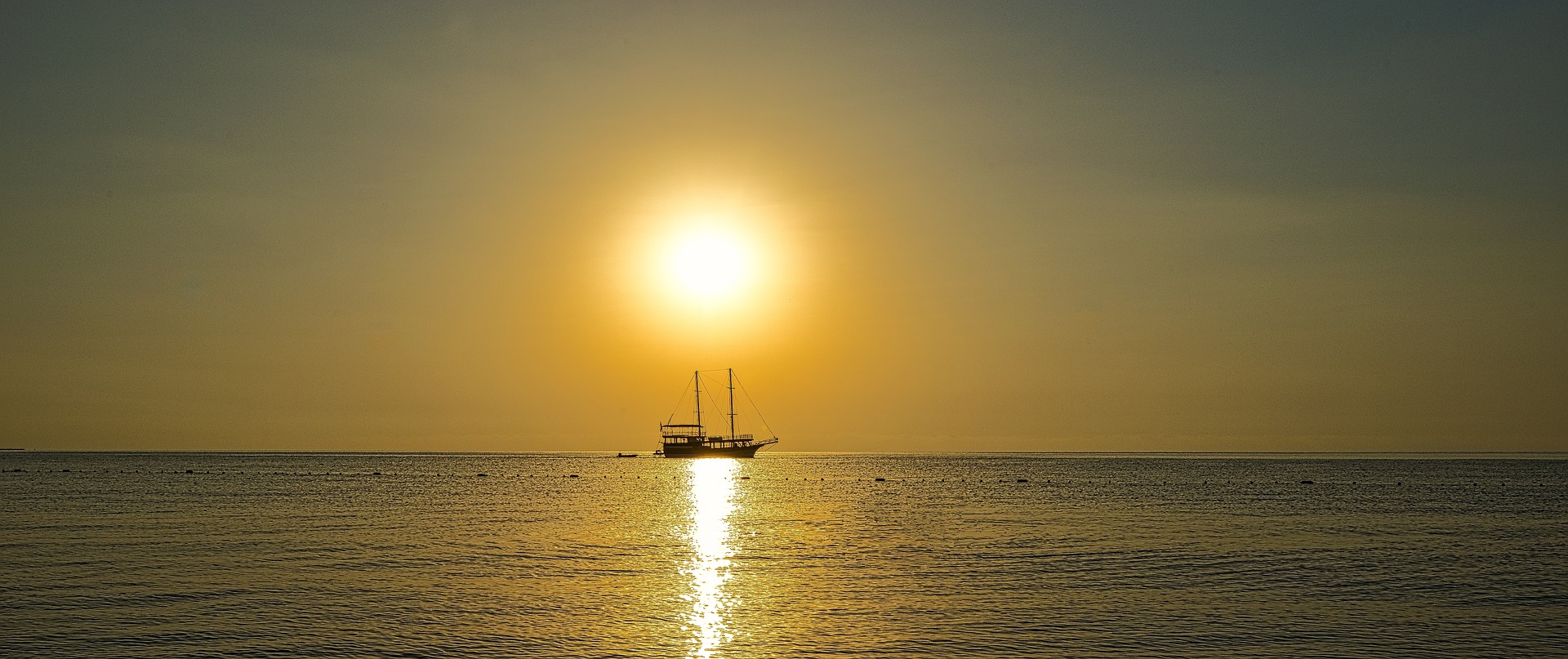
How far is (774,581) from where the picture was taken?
46.7 m

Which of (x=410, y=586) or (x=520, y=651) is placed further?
(x=410, y=586)

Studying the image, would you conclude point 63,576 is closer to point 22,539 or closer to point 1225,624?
point 22,539

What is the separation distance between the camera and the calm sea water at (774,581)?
1330 inches

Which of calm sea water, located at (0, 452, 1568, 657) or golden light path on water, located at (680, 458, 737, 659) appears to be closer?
calm sea water, located at (0, 452, 1568, 657)

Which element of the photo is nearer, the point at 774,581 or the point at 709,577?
the point at 774,581

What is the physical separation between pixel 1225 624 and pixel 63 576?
45757 mm

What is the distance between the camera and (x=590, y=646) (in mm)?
33000

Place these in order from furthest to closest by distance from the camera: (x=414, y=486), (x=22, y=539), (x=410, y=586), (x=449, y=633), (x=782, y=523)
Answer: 1. (x=414, y=486)
2. (x=782, y=523)
3. (x=22, y=539)
4. (x=410, y=586)
5. (x=449, y=633)

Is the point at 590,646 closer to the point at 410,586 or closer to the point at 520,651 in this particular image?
the point at 520,651

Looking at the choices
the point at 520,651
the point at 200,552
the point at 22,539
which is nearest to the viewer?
the point at 520,651

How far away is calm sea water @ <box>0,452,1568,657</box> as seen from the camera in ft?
111

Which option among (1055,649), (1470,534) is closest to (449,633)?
(1055,649)

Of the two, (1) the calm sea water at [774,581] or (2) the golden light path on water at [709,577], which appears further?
(2) the golden light path on water at [709,577]

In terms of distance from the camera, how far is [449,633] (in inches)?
1373
